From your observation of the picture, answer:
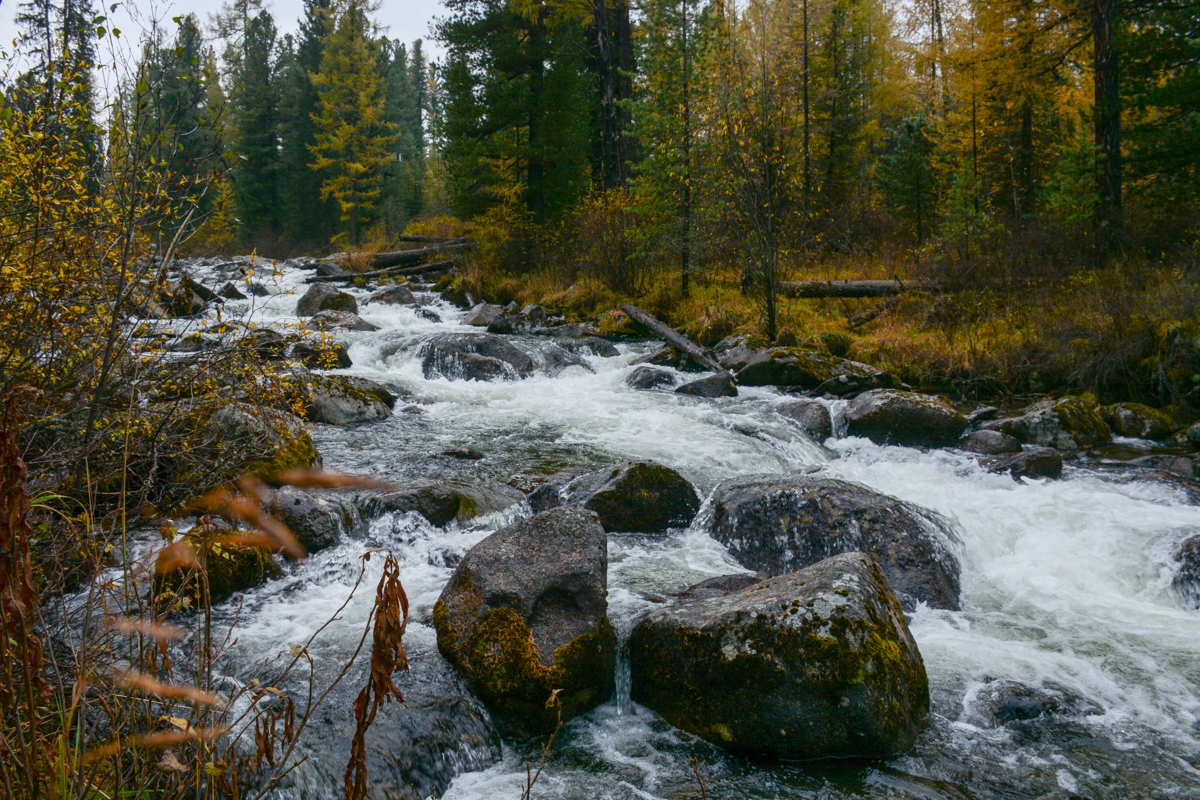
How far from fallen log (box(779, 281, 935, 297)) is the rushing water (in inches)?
216

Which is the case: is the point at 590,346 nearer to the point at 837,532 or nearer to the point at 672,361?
the point at 672,361

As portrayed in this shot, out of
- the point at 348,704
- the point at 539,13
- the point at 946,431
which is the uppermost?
the point at 539,13

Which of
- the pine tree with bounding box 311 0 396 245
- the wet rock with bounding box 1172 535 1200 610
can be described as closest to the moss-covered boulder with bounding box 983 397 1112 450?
the wet rock with bounding box 1172 535 1200 610

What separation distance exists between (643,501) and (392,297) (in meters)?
15.0

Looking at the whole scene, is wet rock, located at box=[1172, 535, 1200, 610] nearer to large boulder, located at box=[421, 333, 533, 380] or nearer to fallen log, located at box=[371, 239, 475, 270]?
large boulder, located at box=[421, 333, 533, 380]

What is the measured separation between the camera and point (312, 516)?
5840 mm

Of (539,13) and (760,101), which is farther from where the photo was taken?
(539,13)

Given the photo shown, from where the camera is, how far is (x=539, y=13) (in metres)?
20.4

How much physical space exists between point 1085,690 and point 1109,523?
2990mm

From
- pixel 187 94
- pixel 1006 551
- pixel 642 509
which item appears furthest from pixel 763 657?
pixel 187 94

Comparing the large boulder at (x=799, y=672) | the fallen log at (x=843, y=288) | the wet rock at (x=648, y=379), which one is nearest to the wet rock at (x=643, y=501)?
the large boulder at (x=799, y=672)

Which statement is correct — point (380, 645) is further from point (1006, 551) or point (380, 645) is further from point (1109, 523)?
point (1109, 523)

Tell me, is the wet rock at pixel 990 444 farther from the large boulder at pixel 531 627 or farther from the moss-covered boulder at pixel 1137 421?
the large boulder at pixel 531 627

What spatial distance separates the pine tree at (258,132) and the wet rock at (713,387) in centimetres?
3433
